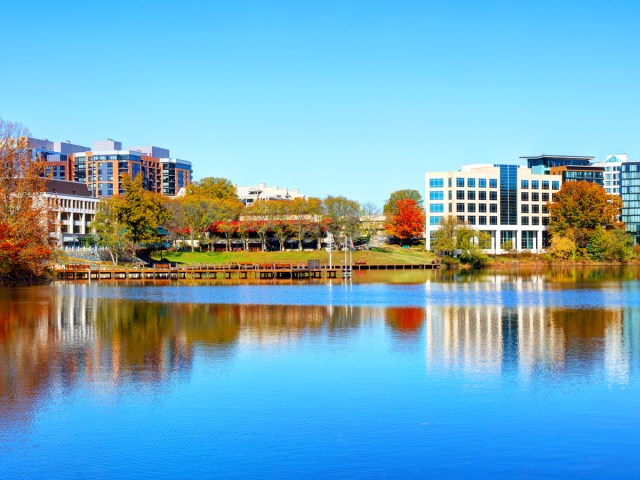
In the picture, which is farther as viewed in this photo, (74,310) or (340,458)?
(74,310)

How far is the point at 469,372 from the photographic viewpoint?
29.7m

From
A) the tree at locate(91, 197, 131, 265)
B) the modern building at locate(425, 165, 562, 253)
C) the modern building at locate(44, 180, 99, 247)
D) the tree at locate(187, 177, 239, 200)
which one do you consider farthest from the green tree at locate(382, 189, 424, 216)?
the tree at locate(91, 197, 131, 265)

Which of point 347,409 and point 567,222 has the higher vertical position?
point 567,222

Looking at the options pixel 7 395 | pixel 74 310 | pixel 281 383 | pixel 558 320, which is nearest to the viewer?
pixel 7 395

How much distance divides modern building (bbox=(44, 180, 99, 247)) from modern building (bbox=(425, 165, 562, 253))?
229 ft

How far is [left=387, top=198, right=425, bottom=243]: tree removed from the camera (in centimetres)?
15150

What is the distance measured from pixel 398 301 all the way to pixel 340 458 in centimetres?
4324

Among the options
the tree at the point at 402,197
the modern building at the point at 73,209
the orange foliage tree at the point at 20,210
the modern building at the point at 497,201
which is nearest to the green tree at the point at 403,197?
the tree at the point at 402,197

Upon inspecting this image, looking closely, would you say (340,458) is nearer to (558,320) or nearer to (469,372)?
(469,372)

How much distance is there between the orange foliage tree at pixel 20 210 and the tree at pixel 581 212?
94742 millimetres

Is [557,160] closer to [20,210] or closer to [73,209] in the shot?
[73,209]

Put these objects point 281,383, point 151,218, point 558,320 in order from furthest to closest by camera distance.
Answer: point 151,218 → point 558,320 → point 281,383

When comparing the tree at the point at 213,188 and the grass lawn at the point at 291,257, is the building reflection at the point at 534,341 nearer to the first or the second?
the grass lawn at the point at 291,257

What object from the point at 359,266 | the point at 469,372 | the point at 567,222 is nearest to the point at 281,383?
the point at 469,372
